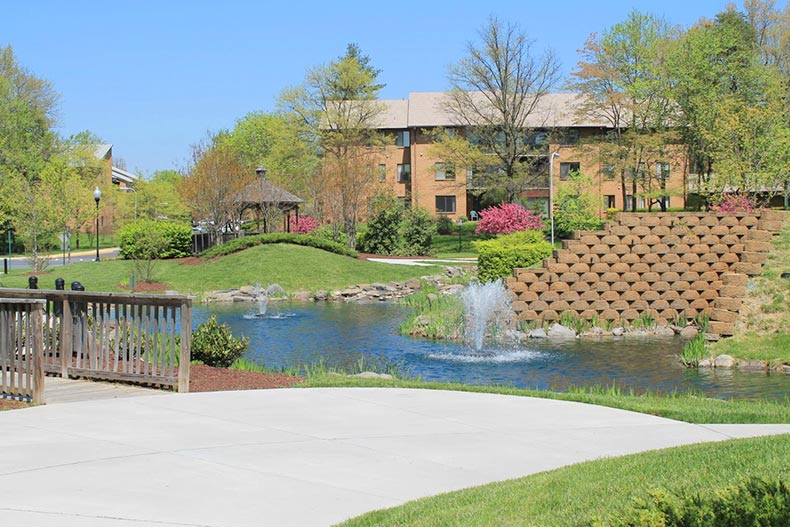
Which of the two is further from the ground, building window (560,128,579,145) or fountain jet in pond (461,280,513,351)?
building window (560,128,579,145)

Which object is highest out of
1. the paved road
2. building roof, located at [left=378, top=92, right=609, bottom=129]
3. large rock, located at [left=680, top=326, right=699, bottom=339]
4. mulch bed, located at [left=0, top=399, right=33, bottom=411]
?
building roof, located at [left=378, top=92, right=609, bottom=129]

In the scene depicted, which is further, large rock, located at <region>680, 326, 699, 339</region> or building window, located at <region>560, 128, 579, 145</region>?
building window, located at <region>560, 128, 579, 145</region>

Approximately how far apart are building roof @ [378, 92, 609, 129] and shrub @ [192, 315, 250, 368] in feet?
154

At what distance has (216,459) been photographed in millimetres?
7949

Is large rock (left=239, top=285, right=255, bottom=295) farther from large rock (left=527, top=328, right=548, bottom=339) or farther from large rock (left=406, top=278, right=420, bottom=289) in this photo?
large rock (left=527, top=328, right=548, bottom=339)

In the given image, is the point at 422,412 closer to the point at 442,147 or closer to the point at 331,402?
the point at 331,402

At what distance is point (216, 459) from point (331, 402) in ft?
9.64

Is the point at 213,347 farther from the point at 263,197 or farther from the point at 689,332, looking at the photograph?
the point at 263,197

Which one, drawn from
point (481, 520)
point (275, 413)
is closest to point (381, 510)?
point (481, 520)

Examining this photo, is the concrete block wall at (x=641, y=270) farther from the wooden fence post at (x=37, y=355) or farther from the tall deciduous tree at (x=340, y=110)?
the tall deciduous tree at (x=340, y=110)

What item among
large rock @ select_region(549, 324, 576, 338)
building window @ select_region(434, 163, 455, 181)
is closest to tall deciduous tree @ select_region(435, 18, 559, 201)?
building window @ select_region(434, 163, 455, 181)

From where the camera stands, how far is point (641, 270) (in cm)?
2331

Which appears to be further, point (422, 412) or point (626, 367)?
point (626, 367)

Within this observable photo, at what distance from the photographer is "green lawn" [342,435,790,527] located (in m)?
6.03
